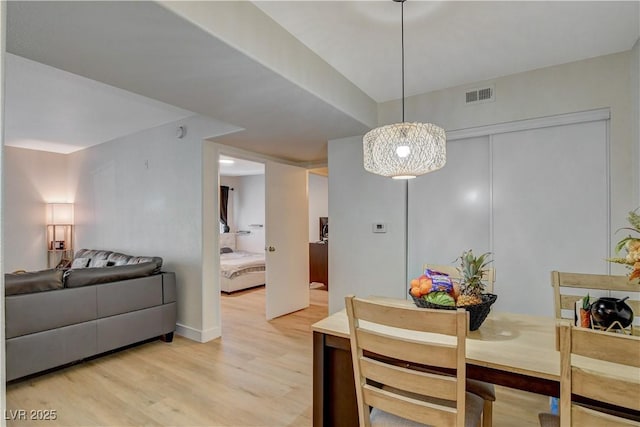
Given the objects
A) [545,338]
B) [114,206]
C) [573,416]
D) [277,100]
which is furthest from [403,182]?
[114,206]

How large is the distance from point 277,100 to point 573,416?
2235mm

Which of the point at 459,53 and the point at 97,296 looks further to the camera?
the point at 97,296

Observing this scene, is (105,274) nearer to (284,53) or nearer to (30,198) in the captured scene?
(284,53)

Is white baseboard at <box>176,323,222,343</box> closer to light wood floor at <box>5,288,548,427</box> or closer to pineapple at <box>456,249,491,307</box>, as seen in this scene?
light wood floor at <box>5,288,548,427</box>

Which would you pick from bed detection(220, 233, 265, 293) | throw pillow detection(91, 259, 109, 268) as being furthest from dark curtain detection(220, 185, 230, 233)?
throw pillow detection(91, 259, 109, 268)

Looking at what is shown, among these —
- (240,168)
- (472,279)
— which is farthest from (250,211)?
(472,279)

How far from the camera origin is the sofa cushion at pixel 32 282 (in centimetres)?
249

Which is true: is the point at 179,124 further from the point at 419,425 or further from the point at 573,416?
the point at 573,416

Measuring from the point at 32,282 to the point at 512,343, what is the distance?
3269mm

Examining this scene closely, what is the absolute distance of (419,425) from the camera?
1298 millimetres

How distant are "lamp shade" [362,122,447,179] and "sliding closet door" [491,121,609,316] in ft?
3.88

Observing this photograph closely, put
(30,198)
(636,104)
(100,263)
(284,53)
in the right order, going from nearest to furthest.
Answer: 1. (284,53)
2. (636,104)
3. (100,263)
4. (30,198)

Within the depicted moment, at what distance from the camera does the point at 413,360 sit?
1.19m

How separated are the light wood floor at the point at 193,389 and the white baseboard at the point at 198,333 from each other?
0.08 meters
